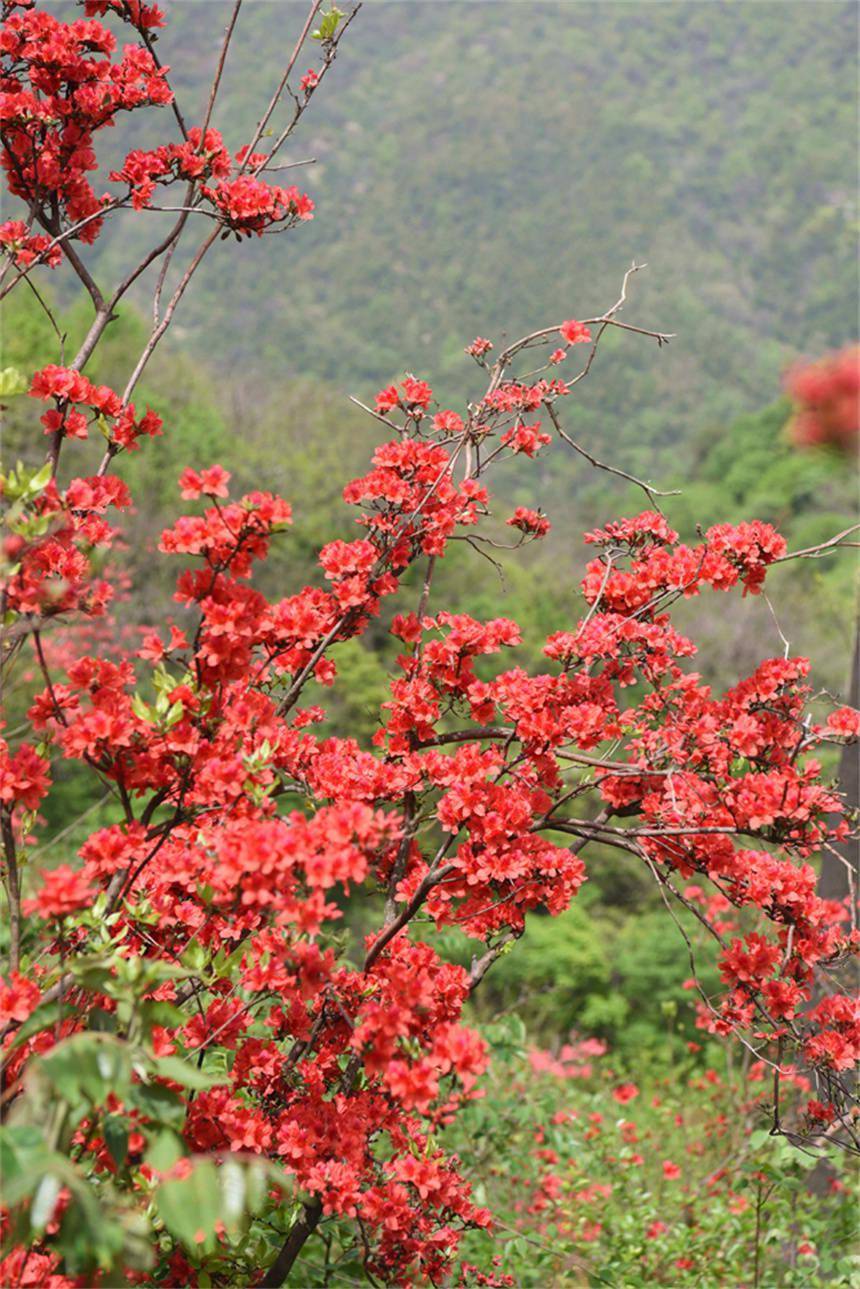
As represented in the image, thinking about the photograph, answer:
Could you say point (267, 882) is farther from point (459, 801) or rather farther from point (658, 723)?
point (658, 723)

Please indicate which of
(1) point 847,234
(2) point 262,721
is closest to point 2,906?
(2) point 262,721

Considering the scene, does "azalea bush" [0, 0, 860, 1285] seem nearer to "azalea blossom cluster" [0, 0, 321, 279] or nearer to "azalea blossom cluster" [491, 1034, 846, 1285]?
"azalea blossom cluster" [0, 0, 321, 279]

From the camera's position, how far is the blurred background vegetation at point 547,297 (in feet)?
52.9

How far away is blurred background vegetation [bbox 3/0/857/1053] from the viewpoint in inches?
635

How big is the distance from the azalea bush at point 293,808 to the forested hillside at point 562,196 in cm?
4073

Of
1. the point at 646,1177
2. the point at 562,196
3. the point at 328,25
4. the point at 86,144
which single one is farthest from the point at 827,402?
the point at 562,196

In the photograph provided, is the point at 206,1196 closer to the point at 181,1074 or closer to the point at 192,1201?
the point at 192,1201

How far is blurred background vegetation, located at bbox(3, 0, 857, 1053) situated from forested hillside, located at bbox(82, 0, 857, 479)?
22cm

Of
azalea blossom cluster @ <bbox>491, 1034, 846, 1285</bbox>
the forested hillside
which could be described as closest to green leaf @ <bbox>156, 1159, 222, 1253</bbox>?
azalea blossom cluster @ <bbox>491, 1034, 846, 1285</bbox>

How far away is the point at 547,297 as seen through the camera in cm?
5503

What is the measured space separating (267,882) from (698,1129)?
5.03 metres

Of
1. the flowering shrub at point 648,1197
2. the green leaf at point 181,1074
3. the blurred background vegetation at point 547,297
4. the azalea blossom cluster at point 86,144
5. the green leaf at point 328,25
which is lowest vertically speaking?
the green leaf at point 181,1074

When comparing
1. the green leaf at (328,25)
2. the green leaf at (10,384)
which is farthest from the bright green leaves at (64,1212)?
the green leaf at (328,25)

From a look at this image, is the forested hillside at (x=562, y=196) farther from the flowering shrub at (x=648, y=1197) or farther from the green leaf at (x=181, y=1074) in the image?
the green leaf at (x=181, y=1074)
